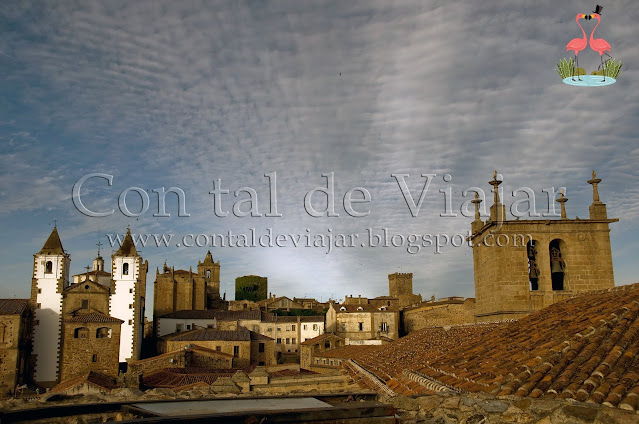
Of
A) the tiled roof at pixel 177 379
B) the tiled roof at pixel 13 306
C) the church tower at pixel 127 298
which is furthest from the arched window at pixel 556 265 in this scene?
the church tower at pixel 127 298

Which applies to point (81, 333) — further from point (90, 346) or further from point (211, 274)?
point (211, 274)

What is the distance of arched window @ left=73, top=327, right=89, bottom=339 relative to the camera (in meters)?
41.4

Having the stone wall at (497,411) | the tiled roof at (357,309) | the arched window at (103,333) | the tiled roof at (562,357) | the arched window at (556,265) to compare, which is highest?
the arched window at (556,265)

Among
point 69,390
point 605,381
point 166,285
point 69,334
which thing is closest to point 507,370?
point 605,381

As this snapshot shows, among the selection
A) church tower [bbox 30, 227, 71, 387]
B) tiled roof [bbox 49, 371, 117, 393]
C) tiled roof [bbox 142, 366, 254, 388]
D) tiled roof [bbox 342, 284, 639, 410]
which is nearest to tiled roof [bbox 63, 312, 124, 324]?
church tower [bbox 30, 227, 71, 387]

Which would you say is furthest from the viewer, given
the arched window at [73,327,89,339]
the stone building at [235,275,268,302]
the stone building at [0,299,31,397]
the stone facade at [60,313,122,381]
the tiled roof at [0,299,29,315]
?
the stone building at [235,275,268,302]

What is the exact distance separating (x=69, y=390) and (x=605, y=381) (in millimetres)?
29671

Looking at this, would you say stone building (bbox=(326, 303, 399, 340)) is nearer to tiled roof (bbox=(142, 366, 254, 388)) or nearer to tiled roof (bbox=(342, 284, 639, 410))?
tiled roof (bbox=(142, 366, 254, 388))

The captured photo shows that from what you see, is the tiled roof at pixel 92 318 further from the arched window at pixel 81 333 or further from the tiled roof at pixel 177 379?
the tiled roof at pixel 177 379

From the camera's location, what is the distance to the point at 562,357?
6832mm

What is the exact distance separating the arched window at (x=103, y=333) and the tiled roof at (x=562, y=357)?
3581 cm

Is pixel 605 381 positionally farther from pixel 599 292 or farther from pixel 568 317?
pixel 599 292

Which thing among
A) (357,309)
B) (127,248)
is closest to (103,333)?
(127,248)

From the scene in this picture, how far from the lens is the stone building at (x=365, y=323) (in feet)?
190
